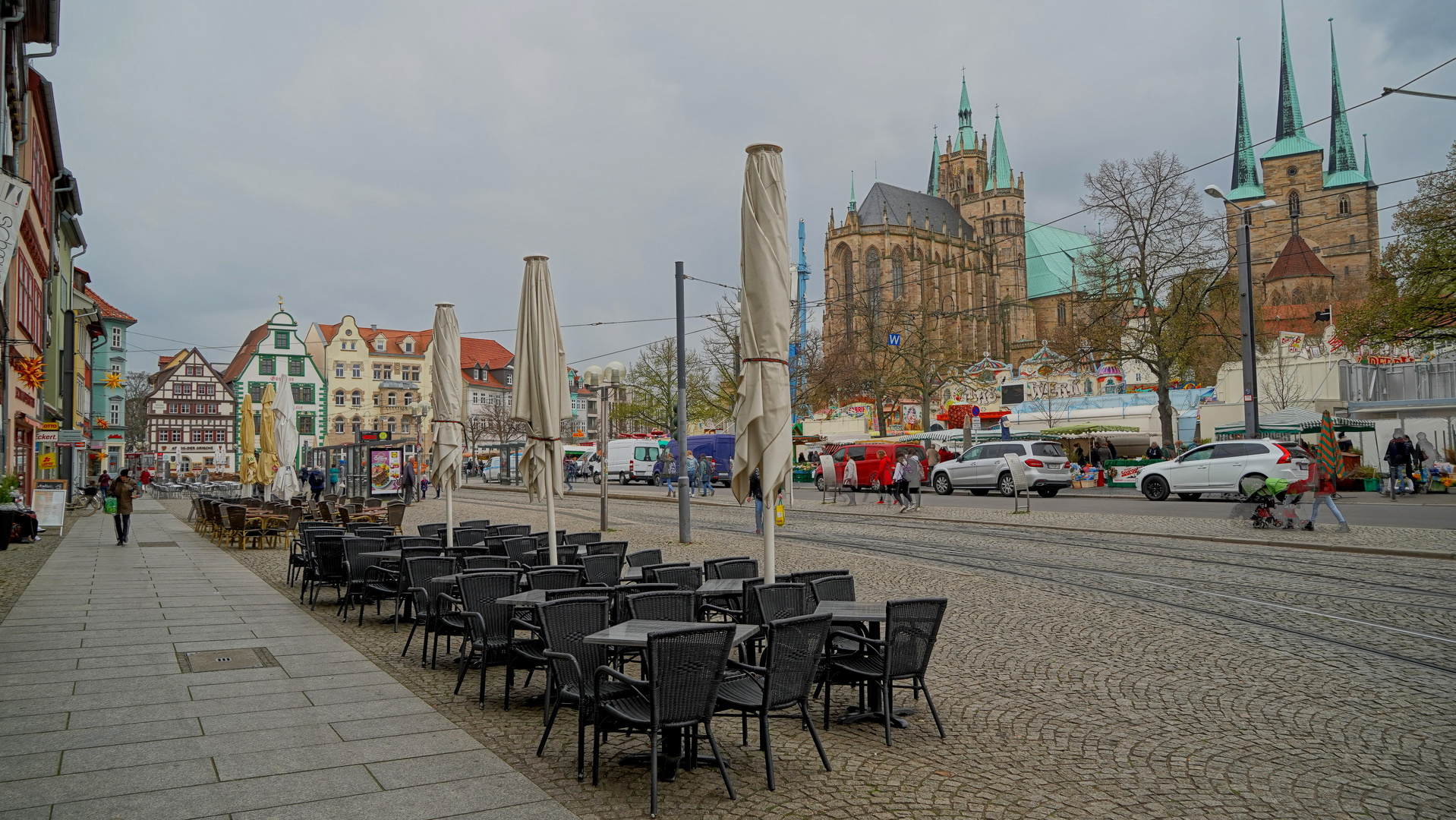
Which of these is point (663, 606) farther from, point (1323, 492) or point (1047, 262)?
point (1047, 262)

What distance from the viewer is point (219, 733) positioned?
589 cm

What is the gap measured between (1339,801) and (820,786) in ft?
8.16

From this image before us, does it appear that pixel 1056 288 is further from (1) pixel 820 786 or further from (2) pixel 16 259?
(1) pixel 820 786

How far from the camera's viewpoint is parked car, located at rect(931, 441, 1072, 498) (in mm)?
30859

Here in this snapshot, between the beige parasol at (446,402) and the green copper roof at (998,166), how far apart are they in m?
113

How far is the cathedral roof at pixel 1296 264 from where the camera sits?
8481 centimetres

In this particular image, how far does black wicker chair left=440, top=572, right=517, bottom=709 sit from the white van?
4630 cm

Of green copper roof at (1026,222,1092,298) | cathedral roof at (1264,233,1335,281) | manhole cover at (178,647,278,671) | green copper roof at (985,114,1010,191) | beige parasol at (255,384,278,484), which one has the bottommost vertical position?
manhole cover at (178,647,278,671)

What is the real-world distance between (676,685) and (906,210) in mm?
104355

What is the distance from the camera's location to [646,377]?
62.0 metres

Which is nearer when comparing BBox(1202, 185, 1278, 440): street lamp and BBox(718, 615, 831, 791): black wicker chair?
BBox(718, 615, 831, 791): black wicker chair

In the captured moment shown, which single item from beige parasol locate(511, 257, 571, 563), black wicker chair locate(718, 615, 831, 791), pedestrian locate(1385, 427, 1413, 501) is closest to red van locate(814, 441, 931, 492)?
pedestrian locate(1385, 427, 1413, 501)

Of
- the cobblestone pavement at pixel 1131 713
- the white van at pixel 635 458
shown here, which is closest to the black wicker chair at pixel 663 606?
the cobblestone pavement at pixel 1131 713

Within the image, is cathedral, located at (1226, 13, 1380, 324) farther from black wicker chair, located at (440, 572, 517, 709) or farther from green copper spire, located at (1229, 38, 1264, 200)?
black wicker chair, located at (440, 572, 517, 709)
